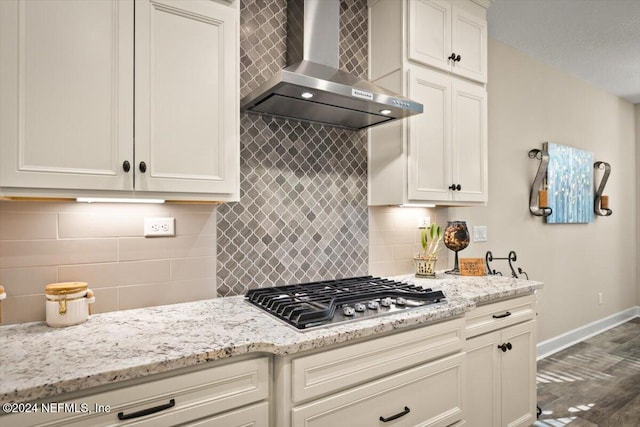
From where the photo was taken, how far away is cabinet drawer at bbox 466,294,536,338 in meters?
1.95

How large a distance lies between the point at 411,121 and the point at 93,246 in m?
1.77

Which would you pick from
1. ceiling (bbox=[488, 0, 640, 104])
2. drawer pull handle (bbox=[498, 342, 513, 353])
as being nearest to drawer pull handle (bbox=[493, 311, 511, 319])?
drawer pull handle (bbox=[498, 342, 513, 353])

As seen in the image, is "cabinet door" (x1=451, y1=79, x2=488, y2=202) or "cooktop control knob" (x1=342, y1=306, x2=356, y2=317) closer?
"cooktop control knob" (x1=342, y1=306, x2=356, y2=317)

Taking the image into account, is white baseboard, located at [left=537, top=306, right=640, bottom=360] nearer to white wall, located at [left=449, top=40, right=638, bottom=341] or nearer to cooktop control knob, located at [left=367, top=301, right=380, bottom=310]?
white wall, located at [left=449, top=40, right=638, bottom=341]

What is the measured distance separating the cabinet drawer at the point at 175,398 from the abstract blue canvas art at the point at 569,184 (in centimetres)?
343

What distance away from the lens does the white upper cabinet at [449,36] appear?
7.23ft

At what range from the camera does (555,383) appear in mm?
3006

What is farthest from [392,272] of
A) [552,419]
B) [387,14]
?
[387,14]

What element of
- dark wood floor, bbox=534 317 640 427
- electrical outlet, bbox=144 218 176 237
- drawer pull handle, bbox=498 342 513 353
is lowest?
dark wood floor, bbox=534 317 640 427

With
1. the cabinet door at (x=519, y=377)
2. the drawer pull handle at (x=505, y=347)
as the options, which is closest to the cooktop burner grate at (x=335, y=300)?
the drawer pull handle at (x=505, y=347)

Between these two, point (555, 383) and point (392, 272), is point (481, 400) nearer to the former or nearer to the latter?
point (392, 272)

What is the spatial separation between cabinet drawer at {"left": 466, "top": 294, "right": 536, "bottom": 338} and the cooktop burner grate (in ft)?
1.04

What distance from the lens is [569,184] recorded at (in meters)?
3.88

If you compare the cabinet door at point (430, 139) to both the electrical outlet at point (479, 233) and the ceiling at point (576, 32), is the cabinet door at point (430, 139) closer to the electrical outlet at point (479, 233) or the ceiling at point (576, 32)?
the electrical outlet at point (479, 233)
